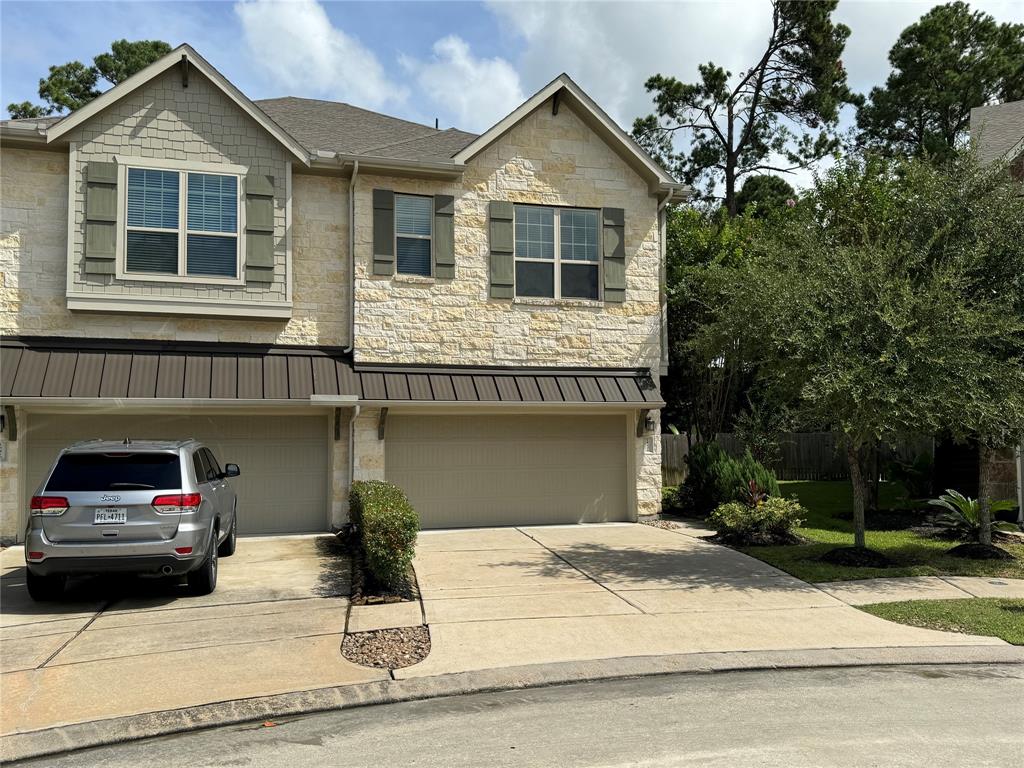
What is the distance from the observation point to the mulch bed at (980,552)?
12.7 metres

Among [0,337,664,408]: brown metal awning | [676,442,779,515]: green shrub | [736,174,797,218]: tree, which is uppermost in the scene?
[736,174,797,218]: tree

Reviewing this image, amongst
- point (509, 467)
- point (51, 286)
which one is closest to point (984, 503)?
point (509, 467)

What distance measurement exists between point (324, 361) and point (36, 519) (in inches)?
258

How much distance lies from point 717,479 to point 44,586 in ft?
38.0

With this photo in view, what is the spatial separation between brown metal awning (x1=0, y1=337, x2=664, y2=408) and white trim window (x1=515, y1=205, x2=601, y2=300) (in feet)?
5.32

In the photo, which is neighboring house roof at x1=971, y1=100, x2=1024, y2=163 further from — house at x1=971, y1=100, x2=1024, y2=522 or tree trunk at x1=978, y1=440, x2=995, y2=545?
tree trunk at x1=978, y1=440, x2=995, y2=545

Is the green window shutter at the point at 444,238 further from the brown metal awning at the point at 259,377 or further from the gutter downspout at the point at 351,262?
the brown metal awning at the point at 259,377

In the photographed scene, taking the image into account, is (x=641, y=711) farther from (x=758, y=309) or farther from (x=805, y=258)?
(x=805, y=258)

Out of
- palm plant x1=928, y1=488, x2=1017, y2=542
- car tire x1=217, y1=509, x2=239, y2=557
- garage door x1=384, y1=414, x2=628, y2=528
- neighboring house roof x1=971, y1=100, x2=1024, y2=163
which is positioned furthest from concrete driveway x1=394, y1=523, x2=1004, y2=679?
neighboring house roof x1=971, y1=100, x2=1024, y2=163

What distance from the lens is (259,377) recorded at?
14.5 meters

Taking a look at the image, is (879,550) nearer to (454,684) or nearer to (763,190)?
(454,684)

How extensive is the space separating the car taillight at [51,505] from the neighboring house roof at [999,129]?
56.3 ft

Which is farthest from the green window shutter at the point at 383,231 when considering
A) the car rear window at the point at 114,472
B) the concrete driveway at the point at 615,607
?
the car rear window at the point at 114,472

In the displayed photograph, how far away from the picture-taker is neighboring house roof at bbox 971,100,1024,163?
1833cm
